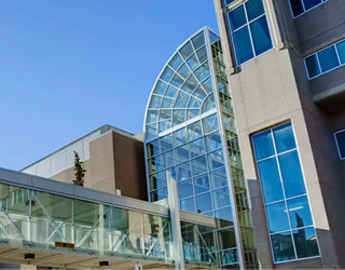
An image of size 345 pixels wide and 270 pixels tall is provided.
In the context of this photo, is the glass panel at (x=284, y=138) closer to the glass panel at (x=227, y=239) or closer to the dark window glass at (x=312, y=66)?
the dark window glass at (x=312, y=66)

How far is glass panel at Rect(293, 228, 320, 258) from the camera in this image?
17672mm

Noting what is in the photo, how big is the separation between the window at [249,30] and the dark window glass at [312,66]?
6.50 feet

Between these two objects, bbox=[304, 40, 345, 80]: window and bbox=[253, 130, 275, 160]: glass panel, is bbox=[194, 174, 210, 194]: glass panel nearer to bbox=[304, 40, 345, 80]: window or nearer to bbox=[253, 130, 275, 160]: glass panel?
bbox=[253, 130, 275, 160]: glass panel

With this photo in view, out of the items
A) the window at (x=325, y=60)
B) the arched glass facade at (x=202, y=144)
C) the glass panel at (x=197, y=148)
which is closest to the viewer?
the window at (x=325, y=60)

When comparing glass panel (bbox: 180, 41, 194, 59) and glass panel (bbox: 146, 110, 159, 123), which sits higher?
glass panel (bbox: 180, 41, 194, 59)

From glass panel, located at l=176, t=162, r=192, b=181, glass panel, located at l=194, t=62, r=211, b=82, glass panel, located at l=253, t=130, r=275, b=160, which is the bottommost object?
glass panel, located at l=253, t=130, r=275, b=160

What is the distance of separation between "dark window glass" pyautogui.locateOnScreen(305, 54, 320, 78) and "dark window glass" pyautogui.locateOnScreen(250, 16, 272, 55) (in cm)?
199

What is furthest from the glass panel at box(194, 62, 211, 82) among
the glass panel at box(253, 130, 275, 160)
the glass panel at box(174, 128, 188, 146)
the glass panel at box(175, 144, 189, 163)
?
the glass panel at box(253, 130, 275, 160)

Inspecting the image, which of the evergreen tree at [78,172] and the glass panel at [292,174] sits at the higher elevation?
the evergreen tree at [78,172]

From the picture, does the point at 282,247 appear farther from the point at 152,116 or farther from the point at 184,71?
the point at 152,116

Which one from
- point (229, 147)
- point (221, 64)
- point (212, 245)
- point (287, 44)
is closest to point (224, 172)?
point (229, 147)

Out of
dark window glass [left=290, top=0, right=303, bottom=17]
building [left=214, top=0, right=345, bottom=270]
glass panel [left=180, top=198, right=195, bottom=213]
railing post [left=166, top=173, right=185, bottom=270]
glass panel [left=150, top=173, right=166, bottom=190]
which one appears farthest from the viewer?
glass panel [left=150, top=173, right=166, bottom=190]

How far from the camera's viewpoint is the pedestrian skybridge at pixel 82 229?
16.5m

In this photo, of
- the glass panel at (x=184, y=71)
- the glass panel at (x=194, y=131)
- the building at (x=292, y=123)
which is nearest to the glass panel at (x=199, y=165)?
the glass panel at (x=194, y=131)
